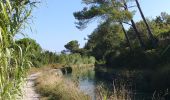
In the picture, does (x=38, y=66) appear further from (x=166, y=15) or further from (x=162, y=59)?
(x=166, y=15)

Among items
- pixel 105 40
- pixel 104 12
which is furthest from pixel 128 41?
pixel 105 40

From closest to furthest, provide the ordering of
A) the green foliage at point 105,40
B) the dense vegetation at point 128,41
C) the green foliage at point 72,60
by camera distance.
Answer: the dense vegetation at point 128,41, the green foliage at point 105,40, the green foliage at point 72,60

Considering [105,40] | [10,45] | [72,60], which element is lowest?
[10,45]

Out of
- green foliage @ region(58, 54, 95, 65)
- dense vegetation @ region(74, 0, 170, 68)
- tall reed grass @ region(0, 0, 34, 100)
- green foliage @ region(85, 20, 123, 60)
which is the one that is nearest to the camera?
tall reed grass @ region(0, 0, 34, 100)

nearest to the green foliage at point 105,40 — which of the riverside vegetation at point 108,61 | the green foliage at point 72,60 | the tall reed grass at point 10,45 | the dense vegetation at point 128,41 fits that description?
the riverside vegetation at point 108,61

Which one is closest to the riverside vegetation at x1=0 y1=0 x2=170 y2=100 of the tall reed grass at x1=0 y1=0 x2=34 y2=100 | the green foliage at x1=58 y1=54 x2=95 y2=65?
the tall reed grass at x1=0 y1=0 x2=34 y2=100

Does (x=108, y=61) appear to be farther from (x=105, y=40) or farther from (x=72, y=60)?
(x=72, y=60)

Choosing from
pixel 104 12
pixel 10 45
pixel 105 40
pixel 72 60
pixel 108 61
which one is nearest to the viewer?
pixel 10 45

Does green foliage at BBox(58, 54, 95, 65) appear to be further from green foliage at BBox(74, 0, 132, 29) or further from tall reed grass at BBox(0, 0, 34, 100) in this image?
tall reed grass at BBox(0, 0, 34, 100)

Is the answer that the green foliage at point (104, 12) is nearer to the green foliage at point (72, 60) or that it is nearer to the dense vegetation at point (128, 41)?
the dense vegetation at point (128, 41)

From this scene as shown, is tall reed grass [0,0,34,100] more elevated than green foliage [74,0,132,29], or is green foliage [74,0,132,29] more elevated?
green foliage [74,0,132,29]

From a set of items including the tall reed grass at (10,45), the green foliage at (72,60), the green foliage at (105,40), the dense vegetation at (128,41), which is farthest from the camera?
the green foliage at (72,60)

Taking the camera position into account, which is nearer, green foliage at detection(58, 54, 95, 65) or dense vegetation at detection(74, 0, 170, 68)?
dense vegetation at detection(74, 0, 170, 68)

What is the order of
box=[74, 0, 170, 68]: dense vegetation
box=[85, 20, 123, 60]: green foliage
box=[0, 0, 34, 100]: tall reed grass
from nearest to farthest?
box=[0, 0, 34, 100]: tall reed grass → box=[74, 0, 170, 68]: dense vegetation → box=[85, 20, 123, 60]: green foliage
